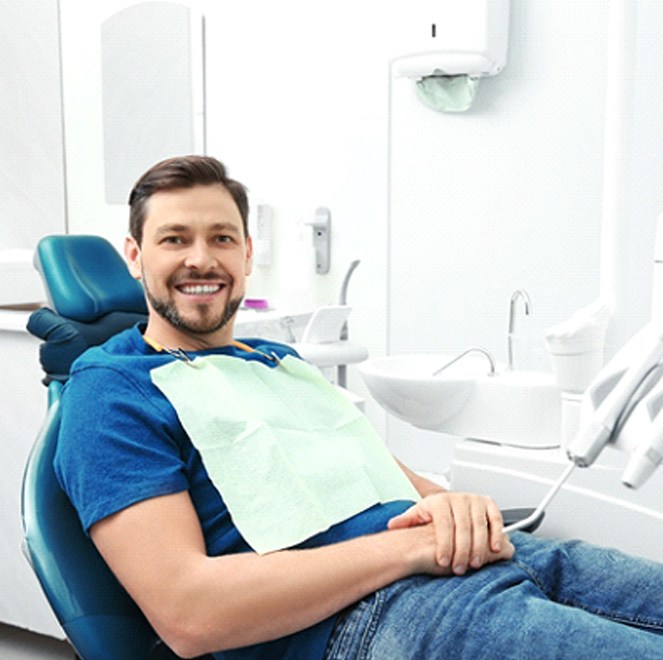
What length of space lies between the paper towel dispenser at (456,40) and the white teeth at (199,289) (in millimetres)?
1079

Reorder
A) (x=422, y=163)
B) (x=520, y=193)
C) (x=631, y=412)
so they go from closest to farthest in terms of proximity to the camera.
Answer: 1. (x=631, y=412)
2. (x=520, y=193)
3. (x=422, y=163)

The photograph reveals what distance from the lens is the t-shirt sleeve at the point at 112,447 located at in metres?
1.00

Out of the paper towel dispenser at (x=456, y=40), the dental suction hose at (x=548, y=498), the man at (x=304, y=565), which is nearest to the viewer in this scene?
the dental suction hose at (x=548, y=498)

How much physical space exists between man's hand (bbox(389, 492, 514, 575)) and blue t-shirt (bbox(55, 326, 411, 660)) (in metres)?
0.09

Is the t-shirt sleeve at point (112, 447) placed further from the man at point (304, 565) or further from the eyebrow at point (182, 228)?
the eyebrow at point (182, 228)

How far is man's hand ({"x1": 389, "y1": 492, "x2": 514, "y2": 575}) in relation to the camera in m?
1.02

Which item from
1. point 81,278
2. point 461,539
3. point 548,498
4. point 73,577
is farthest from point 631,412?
point 81,278

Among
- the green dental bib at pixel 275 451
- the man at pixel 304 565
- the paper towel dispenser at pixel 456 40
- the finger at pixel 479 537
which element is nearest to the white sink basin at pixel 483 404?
the green dental bib at pixel 275 451

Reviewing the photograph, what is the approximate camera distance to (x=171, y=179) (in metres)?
1.29

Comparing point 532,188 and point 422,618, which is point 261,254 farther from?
point 422,618

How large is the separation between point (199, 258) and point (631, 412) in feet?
2.42

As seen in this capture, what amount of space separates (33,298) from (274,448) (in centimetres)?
146

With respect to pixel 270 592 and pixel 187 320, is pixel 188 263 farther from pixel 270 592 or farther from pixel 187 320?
pixel 270 592

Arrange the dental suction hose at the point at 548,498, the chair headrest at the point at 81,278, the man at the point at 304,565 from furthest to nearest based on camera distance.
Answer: the chair headrest at the point at 81,278, the man at the point at 304,565, the dental suction hose at the point at 548,498
